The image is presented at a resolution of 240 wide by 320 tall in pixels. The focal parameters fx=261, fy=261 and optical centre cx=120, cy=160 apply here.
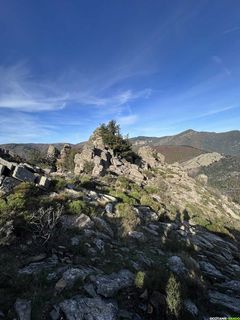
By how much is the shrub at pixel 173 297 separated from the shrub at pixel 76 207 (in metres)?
6.90

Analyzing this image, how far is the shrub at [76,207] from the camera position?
13.9 meters

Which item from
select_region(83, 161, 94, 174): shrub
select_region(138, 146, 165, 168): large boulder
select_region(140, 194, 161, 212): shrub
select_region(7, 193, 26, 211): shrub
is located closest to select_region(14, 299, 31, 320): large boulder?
select_region(7, 193, 26, 211): shrub

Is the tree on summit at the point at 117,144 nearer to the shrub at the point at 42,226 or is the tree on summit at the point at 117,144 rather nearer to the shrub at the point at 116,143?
the shrub at the point at 116,143

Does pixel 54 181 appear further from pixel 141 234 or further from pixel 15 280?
pixel 15 280

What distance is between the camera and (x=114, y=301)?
763cm

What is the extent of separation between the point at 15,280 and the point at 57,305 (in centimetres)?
171

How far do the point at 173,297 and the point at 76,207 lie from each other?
7686 millimetres

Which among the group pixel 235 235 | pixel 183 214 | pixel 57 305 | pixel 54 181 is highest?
pixel 54 181

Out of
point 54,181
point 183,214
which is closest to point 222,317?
point 54,181

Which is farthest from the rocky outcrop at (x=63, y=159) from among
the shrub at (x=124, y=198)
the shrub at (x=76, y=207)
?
the shrub at (x=76, y=207)

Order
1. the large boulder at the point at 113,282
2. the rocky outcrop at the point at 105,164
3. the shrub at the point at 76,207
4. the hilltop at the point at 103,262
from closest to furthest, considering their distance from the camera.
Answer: the hilltop at the point at 103,262
the large boulder at the point at 113,282
the shrub at the point at 76,207
the rocky outcrop at the point at 105,164

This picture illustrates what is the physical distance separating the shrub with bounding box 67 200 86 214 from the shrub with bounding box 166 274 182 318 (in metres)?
6.90

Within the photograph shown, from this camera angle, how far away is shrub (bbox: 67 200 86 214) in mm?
13891

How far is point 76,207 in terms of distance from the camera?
1415 cm
